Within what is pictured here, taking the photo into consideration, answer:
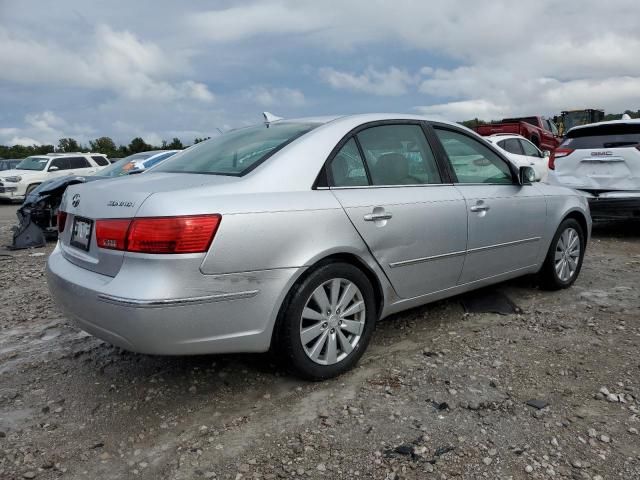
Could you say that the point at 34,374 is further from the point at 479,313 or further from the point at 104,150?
the point at 104,150

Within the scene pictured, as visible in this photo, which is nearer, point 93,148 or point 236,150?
point 236,150

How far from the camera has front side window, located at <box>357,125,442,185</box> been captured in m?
3.52

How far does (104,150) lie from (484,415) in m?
49.2

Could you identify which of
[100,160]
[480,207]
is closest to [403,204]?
[480,207]

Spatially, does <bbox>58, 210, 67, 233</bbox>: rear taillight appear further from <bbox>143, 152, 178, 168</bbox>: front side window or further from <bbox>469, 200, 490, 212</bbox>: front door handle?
<bbox>143, 152, 178, 168</bbox>: front side window

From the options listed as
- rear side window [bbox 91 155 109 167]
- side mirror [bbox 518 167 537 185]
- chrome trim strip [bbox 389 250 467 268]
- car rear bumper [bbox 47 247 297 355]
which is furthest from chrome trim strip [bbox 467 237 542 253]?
rear side window [bbox 91 155 109 167]

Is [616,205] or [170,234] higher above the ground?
[170,234]

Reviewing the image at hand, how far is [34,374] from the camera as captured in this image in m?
3.47

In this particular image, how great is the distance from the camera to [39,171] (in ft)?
56.6

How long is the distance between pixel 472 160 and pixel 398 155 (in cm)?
84

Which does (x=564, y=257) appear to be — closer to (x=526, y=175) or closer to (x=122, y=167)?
(x=526, y=175)

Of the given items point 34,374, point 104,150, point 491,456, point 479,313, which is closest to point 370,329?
point 491,456

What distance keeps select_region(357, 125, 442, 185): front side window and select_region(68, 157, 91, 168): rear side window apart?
16436 millimetres

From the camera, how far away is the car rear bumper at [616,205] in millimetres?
7254
